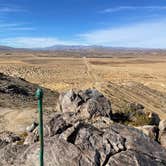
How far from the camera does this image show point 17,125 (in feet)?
68.1

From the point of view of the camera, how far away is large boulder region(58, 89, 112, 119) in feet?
59.7

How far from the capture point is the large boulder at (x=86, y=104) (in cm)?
1820

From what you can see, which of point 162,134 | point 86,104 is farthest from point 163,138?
point 86,104

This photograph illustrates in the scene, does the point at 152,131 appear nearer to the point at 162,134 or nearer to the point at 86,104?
the point at 162,134

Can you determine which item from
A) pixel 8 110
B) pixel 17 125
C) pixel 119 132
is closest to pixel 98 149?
pixel 119 132

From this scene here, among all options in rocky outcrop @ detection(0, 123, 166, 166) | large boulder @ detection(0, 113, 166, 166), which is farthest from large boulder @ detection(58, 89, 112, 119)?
rocky outcrop @ detection(0, 123, 166, 166)

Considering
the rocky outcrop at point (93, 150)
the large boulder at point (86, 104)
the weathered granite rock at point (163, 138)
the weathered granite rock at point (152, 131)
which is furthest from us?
the large boulder at point (86, 104)

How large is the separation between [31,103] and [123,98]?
8.59 m

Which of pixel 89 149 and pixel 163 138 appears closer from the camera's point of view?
pixel 89 149

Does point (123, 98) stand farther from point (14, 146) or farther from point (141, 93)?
point (14, 146)

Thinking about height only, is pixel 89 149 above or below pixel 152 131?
above

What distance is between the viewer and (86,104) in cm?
1883

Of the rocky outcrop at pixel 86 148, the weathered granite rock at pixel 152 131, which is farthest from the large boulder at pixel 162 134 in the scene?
the rocky outcrop at pixel 86 148

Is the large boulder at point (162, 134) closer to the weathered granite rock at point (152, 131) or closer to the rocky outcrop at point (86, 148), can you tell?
the weathered granite rock at point (152, 131)
